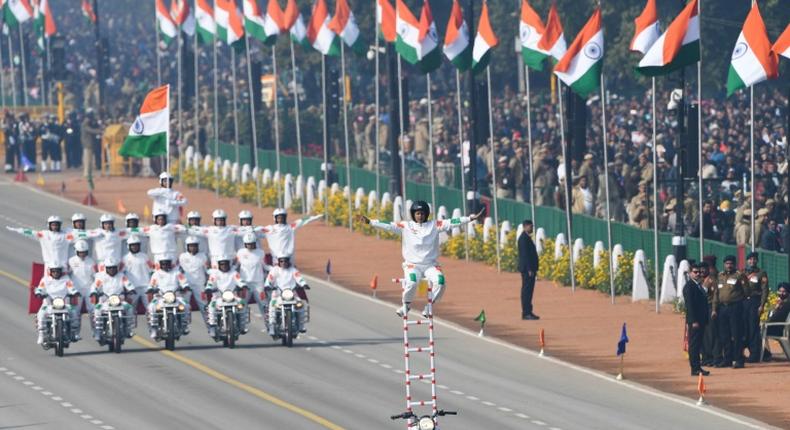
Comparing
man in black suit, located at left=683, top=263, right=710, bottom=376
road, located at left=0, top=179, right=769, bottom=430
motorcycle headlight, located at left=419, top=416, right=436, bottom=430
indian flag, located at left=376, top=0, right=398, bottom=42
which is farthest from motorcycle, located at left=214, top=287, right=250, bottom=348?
indian flag, located at left=376, top=0, right=398, bottom=42

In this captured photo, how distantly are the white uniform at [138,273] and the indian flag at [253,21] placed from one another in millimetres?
23575

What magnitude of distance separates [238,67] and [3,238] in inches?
2423

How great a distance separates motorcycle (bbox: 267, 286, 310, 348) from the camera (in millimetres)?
41781

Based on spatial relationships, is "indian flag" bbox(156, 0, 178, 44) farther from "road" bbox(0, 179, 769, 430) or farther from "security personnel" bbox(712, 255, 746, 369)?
"security personnel" bbox(712, 255, 746, 369)

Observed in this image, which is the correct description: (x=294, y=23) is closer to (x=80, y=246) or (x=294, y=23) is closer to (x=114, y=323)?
(x=80, y=246)

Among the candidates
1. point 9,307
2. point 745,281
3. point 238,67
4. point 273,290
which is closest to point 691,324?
point 745,281

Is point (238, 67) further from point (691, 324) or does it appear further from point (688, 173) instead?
point (691, 324)

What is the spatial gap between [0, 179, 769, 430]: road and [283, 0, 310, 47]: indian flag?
18571 millimetres

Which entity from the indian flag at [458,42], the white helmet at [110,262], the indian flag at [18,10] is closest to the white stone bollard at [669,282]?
the indian flag at [458,42]

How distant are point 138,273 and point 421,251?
10.9m

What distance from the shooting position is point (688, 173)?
155ft

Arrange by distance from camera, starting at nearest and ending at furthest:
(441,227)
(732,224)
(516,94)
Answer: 1. (441,227)
2. (732,224)
3. (516,94)

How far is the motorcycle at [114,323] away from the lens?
41375 mm

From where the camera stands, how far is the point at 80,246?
4216 centimetres
